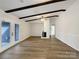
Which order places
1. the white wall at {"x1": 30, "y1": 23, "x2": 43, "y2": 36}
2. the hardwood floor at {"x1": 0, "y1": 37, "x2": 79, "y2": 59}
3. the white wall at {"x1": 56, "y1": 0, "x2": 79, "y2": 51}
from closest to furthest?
the hardwood floor at {"x1": 0, "y1": 37, "x2": 79, "y2": 59} → the white wall at {"x1": 56, "y1": 0, "x2": 79, "y2": 51} → the white wall at {"x1": 30, "y1": 23, "x2": 43, "y2": 36}

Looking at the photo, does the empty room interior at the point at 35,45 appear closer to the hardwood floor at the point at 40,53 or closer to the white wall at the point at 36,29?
the hardwood floor at the point at 40,53

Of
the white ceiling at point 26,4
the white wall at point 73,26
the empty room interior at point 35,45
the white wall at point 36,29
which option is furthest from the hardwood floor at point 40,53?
the white wall at point 36,29

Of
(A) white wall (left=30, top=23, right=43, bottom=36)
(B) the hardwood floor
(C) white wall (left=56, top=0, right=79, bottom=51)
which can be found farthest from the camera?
(A) white wall (left=30, top=23, right=43, bottom=36)

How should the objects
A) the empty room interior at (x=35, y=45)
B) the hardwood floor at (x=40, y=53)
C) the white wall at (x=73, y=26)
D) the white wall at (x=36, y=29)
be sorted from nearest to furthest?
1. the hardwood floor at (x=40, y=53)
2. the empty room interior at (x=35, y=45)
3. the white wall at (x=73, y=26)
4. the white wall at (x=36, y=29)

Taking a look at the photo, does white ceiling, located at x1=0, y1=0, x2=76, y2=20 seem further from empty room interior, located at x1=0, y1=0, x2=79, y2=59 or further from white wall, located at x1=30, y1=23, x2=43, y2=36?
white wall, located at x1=30, y1=23, x2=43, y2=36

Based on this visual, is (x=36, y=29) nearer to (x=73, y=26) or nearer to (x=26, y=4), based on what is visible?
(x=73, y=26)

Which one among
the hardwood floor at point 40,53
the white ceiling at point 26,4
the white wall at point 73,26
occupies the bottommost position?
the hardwood floor at point 40,53

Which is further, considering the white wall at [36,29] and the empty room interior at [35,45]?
the white wall at [36,29]

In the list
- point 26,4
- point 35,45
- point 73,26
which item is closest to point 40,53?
point 26,4

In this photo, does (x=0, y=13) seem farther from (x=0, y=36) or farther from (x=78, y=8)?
(x=78, y=8)

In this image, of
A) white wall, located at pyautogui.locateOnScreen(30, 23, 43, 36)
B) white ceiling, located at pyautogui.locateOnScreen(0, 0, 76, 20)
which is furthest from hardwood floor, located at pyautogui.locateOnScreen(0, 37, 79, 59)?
white wall, located at pyautogui.locateOnScreen(30, 23, 43, 36)

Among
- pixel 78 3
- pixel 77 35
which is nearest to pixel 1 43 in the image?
Result: pixel 77 35

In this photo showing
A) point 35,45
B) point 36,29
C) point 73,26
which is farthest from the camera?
point 36,29

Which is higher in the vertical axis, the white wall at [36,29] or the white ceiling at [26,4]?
the white ceiling at [26,4]
